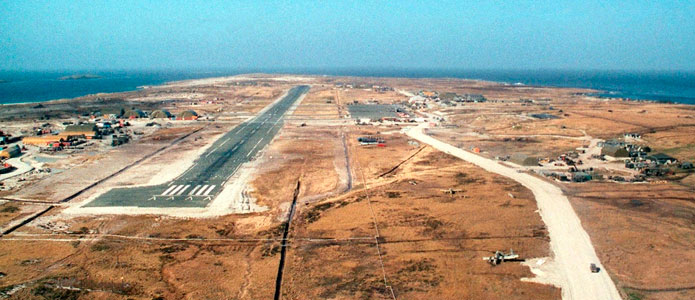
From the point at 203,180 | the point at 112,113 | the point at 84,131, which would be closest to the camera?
the point at 203,180

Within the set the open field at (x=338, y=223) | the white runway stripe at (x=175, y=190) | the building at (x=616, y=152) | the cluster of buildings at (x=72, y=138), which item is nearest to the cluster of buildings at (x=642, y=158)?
the building at (x=616, y=152)

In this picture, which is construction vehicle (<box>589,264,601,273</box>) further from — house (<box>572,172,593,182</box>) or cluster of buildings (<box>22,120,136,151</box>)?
cluster of buildings (<box>22,120,136,151</box>)

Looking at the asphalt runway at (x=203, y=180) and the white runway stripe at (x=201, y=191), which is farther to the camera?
the white runway stripe at (x=201, y=191)

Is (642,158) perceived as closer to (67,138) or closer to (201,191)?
(201,191)

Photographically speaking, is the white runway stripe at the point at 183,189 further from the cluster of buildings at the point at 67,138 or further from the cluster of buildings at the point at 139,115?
the cluster of buildings at the point at 139,115

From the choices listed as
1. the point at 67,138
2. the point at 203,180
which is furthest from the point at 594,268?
the point at 67,138
